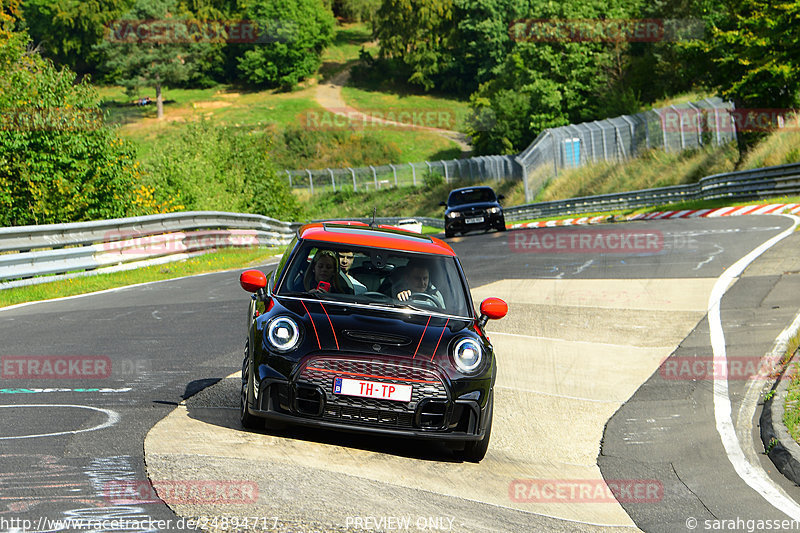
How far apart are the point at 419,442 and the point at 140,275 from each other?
1372cm

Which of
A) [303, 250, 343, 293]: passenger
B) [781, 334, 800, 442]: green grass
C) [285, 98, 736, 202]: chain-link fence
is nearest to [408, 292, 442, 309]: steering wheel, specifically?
[303, 250, 343, 293]: passenger

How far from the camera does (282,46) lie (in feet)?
426

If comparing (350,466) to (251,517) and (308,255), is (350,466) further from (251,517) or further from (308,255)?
(308,255)

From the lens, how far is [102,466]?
228 inches

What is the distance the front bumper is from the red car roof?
1.49 meters

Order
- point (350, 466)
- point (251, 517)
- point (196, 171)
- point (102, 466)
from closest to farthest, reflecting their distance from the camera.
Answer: point (251, 517)
point (102, 466)
point (350, 466)
point (196, 171)

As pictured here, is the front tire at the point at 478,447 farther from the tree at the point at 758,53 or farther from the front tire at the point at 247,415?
the tree at the point at 758,53

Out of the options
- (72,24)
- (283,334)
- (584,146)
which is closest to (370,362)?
(283,334)

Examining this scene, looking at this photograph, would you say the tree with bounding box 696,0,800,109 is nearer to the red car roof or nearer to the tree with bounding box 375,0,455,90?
the red car roof

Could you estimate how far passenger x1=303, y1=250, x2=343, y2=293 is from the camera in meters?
7.69

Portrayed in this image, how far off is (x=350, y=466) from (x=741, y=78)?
32.6 metres

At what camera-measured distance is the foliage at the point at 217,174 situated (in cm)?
3331

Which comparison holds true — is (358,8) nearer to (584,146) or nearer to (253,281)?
(584,146)

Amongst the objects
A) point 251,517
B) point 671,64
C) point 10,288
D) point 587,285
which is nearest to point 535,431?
point 251,517
